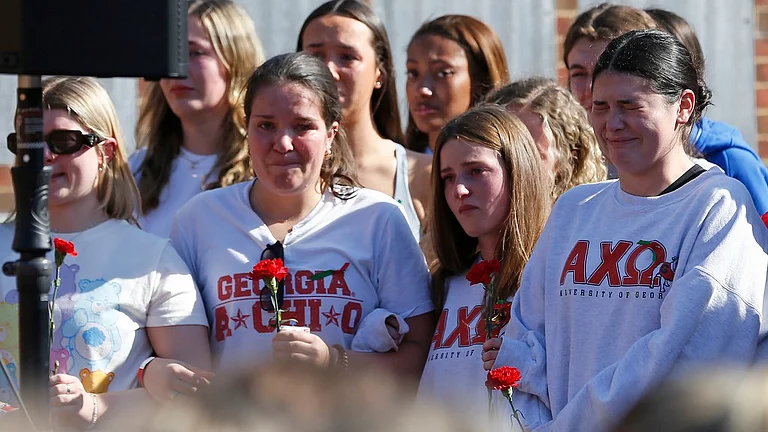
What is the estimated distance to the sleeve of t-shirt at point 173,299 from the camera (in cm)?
305

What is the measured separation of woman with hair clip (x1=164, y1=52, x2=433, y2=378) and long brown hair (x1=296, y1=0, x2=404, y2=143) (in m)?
0.73

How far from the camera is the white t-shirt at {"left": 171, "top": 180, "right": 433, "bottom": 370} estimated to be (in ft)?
10.0

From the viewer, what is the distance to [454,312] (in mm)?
3049

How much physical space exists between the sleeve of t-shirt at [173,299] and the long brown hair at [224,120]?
22.9 inches

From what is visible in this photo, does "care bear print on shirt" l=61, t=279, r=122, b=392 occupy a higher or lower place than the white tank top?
lower

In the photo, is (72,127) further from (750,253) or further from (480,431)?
(480,431)

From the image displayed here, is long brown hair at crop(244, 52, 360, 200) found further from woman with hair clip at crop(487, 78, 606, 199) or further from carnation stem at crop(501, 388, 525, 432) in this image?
carnation stem at crop(501, 388, 525, 432)

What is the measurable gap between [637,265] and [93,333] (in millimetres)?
1463

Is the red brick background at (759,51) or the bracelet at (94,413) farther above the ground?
the red brick background at (759,51)

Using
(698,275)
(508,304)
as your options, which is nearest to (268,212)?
(508,304)

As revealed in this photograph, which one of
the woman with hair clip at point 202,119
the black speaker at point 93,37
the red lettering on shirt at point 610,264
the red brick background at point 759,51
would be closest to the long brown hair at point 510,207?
the red lettering on shirt at point 610,264

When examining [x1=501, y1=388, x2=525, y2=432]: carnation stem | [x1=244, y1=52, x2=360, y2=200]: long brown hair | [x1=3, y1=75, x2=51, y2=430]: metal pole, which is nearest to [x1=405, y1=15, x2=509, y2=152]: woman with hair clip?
[x1=244, y1=52, x2=360, y2=200]: long brown hair

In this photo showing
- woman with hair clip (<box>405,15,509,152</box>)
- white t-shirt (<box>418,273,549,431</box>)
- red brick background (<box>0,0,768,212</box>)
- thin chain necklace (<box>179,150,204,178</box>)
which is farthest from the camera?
red brick background (<box>0,0,768,212</box>)

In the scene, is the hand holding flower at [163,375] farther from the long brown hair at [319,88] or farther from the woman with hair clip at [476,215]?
the long brown hair at [319,88]
